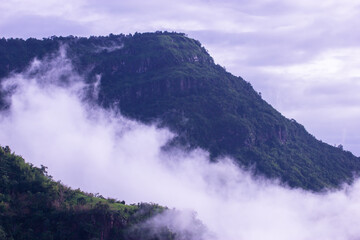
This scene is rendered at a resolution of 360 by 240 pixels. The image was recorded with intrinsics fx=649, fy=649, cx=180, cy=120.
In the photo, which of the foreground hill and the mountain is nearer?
the foreground hill

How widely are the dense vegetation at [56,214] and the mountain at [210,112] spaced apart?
6036 centimetres

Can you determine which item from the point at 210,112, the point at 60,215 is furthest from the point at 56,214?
the point at 210,112

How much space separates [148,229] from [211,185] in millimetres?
54660

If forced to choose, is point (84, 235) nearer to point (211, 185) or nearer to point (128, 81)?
point (211, 185)

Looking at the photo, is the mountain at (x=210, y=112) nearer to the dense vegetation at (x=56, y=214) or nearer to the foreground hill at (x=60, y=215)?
the foreground hill at (x=60, y=215)

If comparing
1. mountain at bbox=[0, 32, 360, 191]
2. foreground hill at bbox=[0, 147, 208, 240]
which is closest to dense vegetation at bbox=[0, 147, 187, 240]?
foreground hill at bbox=[0, 147, 208, 240]

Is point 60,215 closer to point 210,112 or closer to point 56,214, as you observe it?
point 56,214

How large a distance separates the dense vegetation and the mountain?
60357mm

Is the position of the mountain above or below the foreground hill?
above

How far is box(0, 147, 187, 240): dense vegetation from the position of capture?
324 ft

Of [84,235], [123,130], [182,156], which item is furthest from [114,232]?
[123,130]

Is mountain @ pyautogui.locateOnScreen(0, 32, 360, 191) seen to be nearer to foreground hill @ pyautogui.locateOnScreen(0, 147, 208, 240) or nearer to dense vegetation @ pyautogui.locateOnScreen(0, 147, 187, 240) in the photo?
foreground hill @ pyautogui.locateOnScreen(0, 147, 208, 240)

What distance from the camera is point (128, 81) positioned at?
19025 centimetres

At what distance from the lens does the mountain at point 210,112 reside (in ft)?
547
